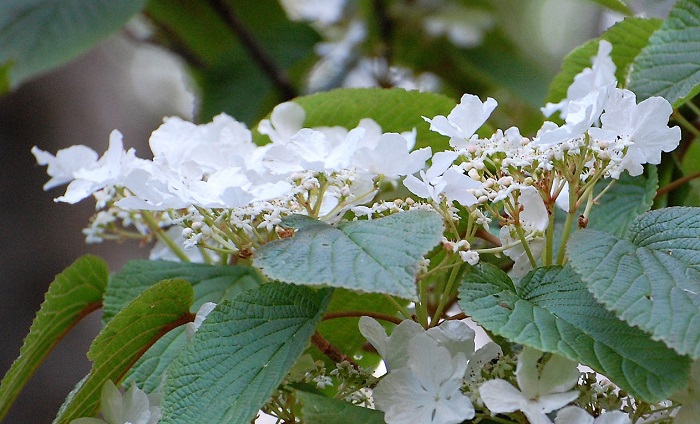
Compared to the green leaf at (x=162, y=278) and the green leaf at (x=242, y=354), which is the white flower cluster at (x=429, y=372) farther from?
the green leaf at (x=162, y=278)

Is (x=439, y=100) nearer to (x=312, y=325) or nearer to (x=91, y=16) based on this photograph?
(x=312, y=325)

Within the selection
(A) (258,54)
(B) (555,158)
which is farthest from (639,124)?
(A) (258,54)

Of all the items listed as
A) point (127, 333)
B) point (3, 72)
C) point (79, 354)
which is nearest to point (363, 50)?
point (3, 72)

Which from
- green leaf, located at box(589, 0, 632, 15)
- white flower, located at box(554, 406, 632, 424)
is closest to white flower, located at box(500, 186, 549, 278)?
white flower, located at box(554, 406, 632, 424)

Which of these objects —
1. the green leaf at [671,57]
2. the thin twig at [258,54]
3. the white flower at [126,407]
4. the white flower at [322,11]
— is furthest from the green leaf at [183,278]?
the white flower at [322,11]

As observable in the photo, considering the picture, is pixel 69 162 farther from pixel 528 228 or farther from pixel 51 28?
pixel 51 28
